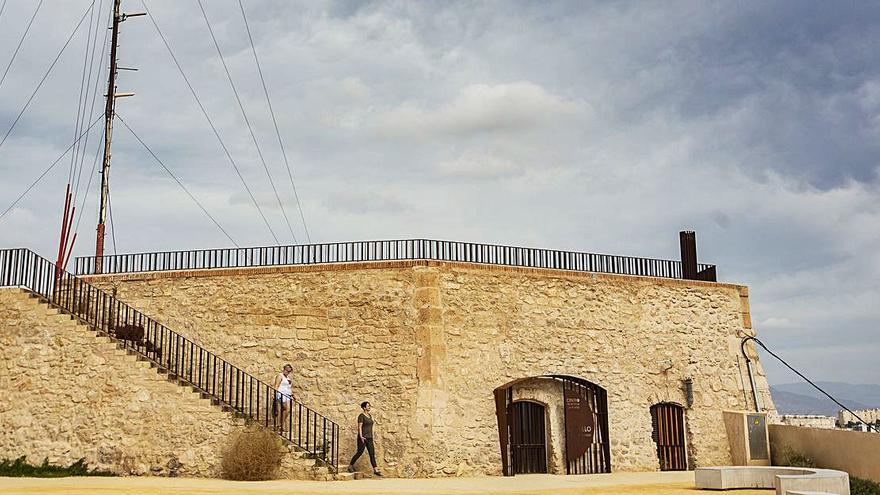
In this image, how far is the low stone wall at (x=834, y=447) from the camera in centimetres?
1453

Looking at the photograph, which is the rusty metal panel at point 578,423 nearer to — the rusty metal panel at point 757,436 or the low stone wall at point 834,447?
the rusty metal panel at point 757,436

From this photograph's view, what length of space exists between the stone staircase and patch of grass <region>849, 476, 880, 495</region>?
8499 mm

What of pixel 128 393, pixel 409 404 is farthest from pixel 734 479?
pixel 128 393

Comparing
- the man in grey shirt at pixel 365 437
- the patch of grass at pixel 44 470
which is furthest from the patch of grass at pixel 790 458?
the patch of grass at pixel 44 470

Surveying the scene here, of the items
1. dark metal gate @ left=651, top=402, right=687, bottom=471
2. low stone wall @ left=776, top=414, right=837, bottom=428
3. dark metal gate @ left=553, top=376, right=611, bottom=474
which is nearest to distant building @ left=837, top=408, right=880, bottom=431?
low stone wall @ left=776, top=414, right=837, bottom=428

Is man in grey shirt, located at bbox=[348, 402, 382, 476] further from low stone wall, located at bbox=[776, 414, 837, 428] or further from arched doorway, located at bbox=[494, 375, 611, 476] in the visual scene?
low stone wall, located at bbox=[776, 414, 837, 428]

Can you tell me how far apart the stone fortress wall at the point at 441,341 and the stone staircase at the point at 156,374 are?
1694 millimetres

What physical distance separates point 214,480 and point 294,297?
4.23m

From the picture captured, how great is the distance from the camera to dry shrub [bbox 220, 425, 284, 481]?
46.1 ft

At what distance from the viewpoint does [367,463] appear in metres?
16.0

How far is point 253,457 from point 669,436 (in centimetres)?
930

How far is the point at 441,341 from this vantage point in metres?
16.5

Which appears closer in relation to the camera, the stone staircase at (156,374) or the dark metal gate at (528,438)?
the stone staircase at (156,374)

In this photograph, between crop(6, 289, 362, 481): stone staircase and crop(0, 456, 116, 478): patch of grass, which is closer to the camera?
crop(6, 289, 362, 481): stone staircase
